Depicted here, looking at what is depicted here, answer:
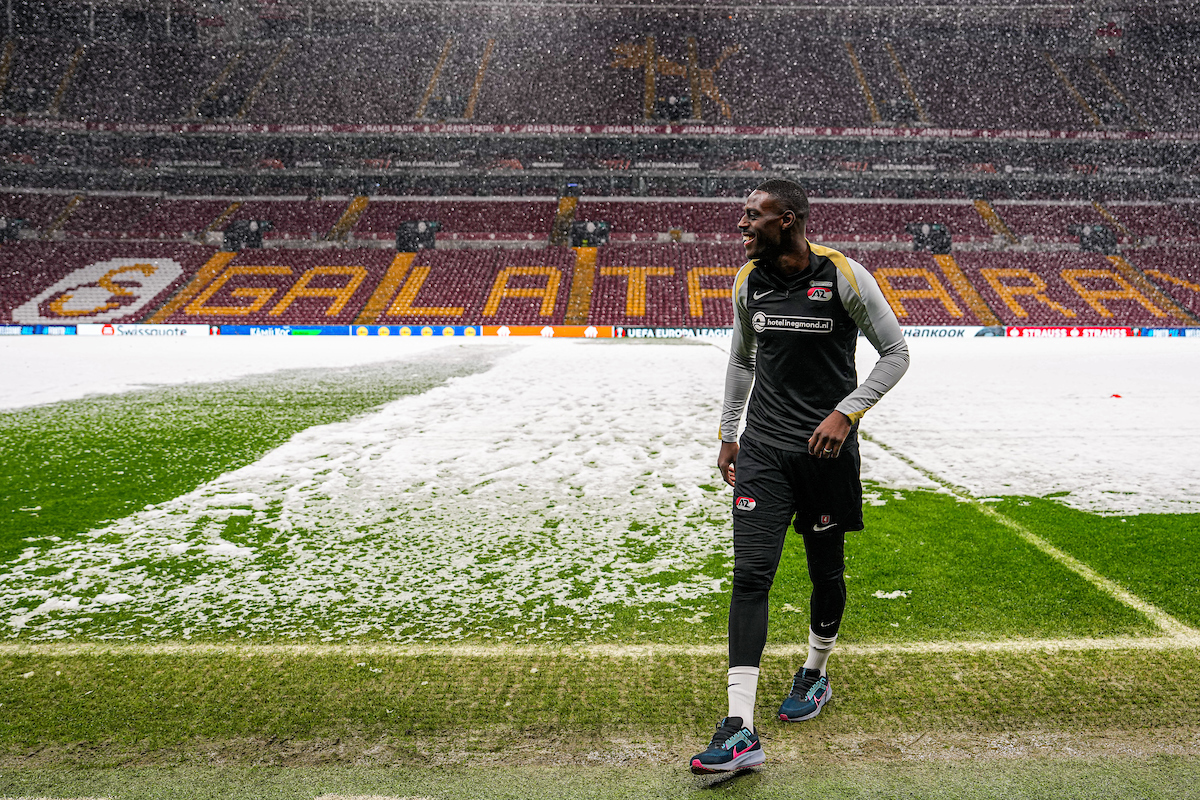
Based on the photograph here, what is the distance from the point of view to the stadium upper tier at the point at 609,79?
3136 cm

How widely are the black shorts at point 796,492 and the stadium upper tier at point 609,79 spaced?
30.7m

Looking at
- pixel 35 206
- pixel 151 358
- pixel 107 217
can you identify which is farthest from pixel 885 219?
pixel 35 206

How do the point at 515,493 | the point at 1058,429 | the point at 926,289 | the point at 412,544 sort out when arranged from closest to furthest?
1. the point at 412,544
2. the point at 515,493
3. the point at 1058,429
4. the point at 926,289

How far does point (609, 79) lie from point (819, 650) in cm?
3412

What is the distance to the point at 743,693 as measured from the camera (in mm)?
2346

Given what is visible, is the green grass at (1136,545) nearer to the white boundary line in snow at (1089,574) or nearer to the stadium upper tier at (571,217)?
the white boundary line in snow at (1089,574)

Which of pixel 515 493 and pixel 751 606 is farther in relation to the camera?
pixel 515 493

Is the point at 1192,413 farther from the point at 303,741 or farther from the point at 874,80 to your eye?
the point at 874,80

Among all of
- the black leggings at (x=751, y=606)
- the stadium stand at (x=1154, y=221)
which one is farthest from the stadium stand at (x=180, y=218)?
the stadium stand at (x=1154, y=221)

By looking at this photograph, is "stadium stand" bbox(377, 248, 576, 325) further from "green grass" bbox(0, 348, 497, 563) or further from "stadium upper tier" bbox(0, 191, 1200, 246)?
"green grass" bbox(0, 348, 497, 563)

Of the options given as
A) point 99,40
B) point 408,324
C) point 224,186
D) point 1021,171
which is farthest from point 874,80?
point 99,40

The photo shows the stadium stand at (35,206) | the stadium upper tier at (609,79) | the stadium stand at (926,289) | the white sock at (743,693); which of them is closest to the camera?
the white sock at (743,693)

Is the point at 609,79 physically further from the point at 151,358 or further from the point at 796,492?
the point at 796,492

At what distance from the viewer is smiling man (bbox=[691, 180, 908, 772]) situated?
2400 mm
